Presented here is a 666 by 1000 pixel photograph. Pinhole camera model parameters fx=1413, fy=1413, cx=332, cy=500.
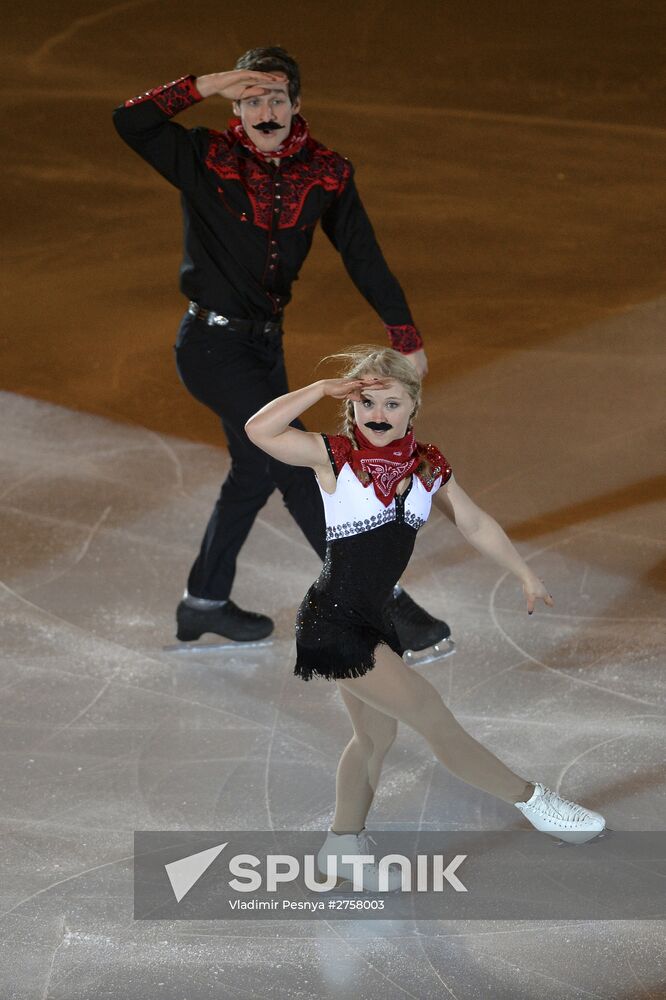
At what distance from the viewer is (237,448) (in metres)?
4.66

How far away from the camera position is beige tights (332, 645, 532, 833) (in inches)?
129

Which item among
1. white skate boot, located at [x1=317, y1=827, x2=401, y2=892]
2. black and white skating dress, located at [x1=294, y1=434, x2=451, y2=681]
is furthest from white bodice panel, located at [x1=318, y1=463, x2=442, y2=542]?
white skate boot, located at [x1=317, y1=827, x2=401, y2=892]

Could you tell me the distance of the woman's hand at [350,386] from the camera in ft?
10.5

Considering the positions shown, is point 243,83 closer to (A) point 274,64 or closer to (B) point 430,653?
(A) point 274,64

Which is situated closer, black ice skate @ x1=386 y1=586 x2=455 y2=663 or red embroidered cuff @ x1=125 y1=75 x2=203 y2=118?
red embroidered cuff @ x1=125 y1=75 x2=203 y2=118

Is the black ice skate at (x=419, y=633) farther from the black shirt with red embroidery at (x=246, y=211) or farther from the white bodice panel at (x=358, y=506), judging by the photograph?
the white bodice panel at (x=358, y=506)

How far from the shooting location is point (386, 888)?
352 cm

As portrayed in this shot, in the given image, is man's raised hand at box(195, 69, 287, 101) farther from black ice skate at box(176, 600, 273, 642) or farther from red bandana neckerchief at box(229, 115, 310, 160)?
black ice skate at box(176, 600, 273, 642)

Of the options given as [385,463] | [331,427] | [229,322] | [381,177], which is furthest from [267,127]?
[381,177]

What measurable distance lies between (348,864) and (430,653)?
1.20 metres

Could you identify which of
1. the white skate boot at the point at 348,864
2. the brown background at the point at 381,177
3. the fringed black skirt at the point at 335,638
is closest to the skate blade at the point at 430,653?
the white skate boot at the point at 348,864

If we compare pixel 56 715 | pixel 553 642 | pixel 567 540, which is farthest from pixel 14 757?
pixel 567 540

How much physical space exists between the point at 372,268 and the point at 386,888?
210 centimetres

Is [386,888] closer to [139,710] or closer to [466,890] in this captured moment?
[466,890]
